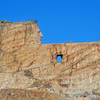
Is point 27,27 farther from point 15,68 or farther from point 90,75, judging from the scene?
point 90,75

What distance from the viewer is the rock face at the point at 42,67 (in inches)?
1751

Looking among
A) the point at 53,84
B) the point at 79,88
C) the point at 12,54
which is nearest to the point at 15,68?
the point at 12,54

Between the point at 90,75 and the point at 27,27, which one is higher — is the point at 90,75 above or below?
below

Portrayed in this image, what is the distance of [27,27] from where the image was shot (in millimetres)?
50469

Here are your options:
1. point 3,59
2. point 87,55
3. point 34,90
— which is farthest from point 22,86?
point 87,55

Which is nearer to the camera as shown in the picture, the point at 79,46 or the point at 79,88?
the point at 79,88

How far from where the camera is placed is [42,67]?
4750 centimetres

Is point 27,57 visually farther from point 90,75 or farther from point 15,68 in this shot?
point 90,75

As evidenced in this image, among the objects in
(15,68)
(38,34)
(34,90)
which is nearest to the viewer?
(34,90)

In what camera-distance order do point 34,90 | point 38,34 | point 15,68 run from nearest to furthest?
point 34,90, point 15,68, point 38,34

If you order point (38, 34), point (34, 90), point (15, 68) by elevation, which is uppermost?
point (38, 34)

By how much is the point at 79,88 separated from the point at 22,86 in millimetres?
6527

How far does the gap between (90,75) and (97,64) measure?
1.64 m

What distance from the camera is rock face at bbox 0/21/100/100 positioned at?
4447 centimetres
